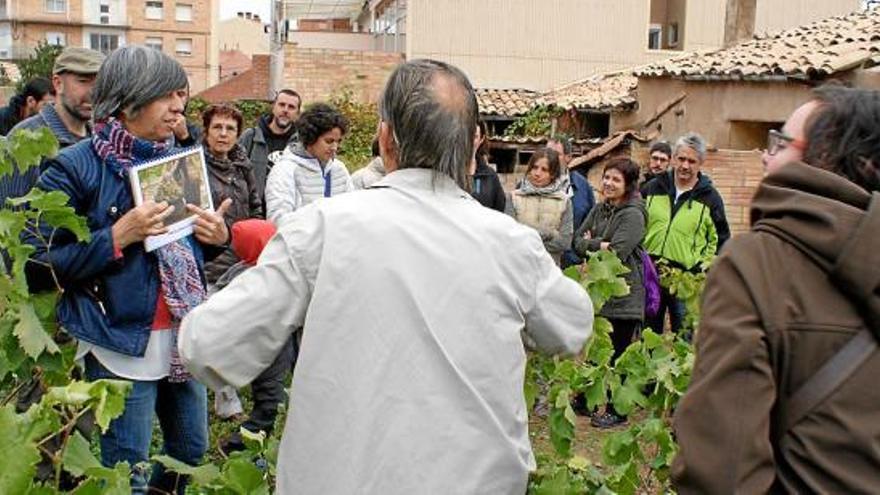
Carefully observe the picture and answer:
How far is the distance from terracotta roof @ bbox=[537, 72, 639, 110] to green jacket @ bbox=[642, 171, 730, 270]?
11.0 metres

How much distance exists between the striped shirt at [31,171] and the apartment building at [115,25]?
58.3 metres

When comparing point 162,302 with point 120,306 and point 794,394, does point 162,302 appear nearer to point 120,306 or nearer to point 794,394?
point 120,306

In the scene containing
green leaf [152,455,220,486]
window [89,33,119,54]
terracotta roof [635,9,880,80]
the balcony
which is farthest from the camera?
window [89,33,119,54]

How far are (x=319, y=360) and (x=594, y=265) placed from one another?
155 cm

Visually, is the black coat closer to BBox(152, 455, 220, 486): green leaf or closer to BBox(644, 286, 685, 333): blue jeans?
BBox(644, 286, 685, 333): blue jeans

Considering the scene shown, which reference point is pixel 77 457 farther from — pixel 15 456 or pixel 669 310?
pixel 669 310

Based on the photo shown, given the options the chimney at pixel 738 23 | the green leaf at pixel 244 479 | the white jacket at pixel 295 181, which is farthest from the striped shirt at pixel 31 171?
the chimney at pixel 738 23

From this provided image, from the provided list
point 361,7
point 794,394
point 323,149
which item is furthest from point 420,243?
point 361,7

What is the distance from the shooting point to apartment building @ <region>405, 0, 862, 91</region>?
26.6m

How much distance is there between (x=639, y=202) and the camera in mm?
6555

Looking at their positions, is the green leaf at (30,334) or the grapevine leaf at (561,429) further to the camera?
the grapevine leaf at (561,429)

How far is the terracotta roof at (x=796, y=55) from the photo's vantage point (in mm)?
12438

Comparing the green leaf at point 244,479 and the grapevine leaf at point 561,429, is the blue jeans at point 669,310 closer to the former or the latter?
the grapevine leaf at point 561,429

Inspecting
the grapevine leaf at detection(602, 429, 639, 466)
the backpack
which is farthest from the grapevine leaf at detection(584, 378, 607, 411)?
the backpack
